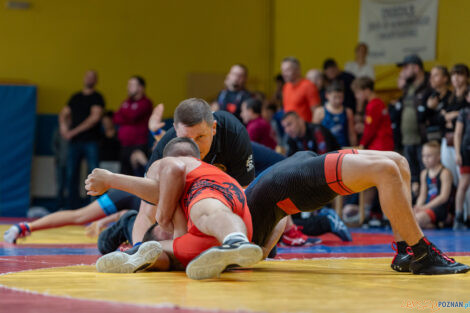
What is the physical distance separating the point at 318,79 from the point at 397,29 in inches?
105

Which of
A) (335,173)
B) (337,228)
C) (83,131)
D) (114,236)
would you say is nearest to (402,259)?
(335,173)

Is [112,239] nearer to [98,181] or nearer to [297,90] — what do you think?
[98,181]

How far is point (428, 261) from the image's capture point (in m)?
3.62

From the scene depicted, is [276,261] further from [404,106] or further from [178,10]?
[178,10]

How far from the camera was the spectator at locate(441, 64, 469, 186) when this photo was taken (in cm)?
882

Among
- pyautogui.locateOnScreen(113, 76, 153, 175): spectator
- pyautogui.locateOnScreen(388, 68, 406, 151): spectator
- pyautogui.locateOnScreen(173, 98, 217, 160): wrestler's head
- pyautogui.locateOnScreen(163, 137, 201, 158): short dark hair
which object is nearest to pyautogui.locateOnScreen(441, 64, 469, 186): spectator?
pyautogui.locateOnScreen(388, 68, 406, 151): spectator

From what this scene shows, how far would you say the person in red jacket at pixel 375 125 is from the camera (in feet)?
31.3

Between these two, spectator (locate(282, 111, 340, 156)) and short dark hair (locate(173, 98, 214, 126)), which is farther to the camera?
spectator (locate(282, 111, 340, 156))

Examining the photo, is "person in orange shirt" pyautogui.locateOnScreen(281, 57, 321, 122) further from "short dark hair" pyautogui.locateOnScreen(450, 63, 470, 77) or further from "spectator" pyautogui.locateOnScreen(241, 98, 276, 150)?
"short dark hair" pyautogui.locateOnScreen(450, 63, 470, 77)

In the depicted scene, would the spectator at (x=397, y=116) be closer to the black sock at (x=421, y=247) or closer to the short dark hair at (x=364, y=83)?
the short dark hair at (x=364, y=83)

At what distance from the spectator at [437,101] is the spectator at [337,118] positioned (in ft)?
3.17

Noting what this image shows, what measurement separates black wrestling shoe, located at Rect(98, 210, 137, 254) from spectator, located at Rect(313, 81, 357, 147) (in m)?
4.91

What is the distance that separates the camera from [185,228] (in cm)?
366

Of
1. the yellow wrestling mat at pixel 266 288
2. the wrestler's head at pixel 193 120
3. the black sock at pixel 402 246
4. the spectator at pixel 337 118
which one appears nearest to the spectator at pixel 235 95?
the spectator at pixel 337 118
